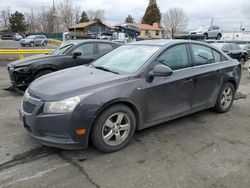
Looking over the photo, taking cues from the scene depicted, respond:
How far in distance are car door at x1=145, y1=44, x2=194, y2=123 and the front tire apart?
0.38 m

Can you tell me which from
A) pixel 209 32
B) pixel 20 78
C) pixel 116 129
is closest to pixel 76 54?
pixel 20 78

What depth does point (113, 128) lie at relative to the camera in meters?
3.16

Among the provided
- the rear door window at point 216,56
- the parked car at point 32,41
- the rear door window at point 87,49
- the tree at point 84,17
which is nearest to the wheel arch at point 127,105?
the rear door window at point 216,56

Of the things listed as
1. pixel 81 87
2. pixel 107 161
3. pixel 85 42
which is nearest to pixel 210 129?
pixel 107 161

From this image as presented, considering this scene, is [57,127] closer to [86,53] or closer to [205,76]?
[205,76]

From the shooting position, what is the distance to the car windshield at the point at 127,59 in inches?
141

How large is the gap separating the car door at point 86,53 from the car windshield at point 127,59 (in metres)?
2.72

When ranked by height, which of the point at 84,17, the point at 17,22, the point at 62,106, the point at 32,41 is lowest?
the point at 62,106

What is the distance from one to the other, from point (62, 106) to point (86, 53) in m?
4.59

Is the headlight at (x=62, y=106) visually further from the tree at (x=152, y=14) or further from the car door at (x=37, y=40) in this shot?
the tree at (x=152, y=14)

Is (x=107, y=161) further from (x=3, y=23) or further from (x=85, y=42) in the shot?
(x=3, y=23)

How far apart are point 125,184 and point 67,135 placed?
37.3 inches

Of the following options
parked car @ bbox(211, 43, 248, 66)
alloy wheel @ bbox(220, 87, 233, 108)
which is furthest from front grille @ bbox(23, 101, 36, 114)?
parked car @ bbox(211, 43, 248, 66)

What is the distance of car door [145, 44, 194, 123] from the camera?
347 centimetres
